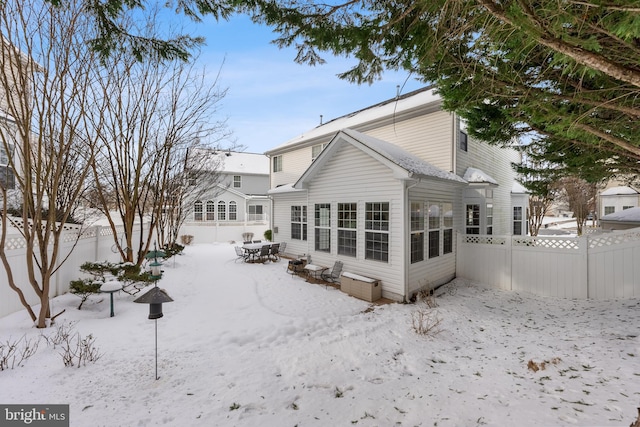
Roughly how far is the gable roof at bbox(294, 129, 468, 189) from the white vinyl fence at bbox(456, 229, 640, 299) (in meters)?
2.88

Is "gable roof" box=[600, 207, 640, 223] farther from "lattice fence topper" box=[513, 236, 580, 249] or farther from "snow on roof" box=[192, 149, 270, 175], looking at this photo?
"snow on roof" box=[192, 149, 270, 175]

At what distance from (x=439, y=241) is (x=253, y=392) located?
8.10 m

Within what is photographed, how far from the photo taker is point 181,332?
5.70 m

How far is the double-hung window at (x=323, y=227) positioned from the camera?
10828mm

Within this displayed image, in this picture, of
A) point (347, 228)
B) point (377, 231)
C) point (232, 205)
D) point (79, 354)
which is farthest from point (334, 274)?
point (232, 205)

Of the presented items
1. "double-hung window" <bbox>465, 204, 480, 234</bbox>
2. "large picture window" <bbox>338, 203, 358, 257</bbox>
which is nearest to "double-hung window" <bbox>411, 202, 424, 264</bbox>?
"large picture window" <bbox>338, 203, 358, 257</bbox>

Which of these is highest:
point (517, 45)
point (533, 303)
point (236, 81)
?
point (236, 81)

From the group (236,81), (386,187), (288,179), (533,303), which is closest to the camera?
(533,303)

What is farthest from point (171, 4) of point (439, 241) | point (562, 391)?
point (439, 241)

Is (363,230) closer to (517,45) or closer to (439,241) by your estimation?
(439,241)

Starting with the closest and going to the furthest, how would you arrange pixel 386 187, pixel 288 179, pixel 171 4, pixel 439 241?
1. pixel 171 4
2. pixel 386 187
3. pixel 439 241
4. pixel 288 179

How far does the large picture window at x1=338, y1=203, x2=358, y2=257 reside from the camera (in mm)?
9641

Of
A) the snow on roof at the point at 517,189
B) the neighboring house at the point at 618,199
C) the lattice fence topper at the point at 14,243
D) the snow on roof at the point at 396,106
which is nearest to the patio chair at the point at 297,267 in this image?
the snow on roof at the point at 396,106

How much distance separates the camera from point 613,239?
24.9ft
